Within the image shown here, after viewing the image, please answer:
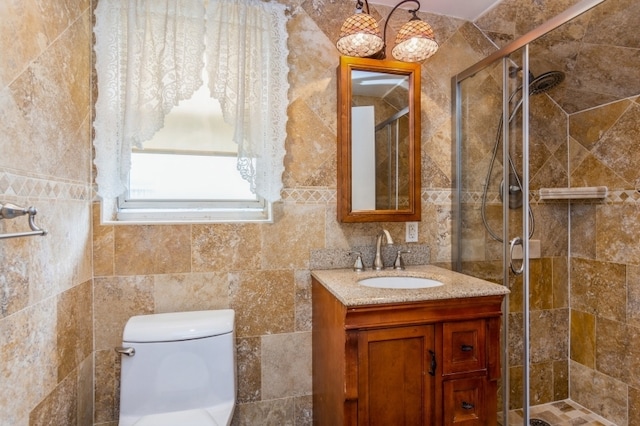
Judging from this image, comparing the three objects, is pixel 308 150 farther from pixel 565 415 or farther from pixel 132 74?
pixel 565 415

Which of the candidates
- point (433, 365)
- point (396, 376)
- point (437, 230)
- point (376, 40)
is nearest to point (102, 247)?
point (396, 376)

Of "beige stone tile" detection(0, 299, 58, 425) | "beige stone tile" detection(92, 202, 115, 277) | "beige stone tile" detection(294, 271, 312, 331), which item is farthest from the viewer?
"beige stone tile" detection(294, 271, 312, 331)

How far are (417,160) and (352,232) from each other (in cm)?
51

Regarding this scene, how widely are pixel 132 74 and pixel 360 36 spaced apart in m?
1.04

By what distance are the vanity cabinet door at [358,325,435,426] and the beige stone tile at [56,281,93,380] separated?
3.62ft

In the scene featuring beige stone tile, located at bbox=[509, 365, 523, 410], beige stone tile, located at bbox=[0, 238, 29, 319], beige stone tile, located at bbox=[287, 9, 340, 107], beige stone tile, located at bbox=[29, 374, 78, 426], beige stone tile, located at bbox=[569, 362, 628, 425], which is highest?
beige stone tile, located at bbox=[287, 9, 340, 107]

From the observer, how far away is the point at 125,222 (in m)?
1.48

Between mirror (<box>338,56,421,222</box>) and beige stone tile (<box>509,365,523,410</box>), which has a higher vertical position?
mirror (<box>338,56,421,222</box>)

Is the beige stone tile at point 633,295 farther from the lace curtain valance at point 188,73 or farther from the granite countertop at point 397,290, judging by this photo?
the lace curtain valance at point 188,73

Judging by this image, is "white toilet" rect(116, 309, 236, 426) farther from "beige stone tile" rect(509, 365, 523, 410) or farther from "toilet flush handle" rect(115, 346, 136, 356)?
"beige stone tile" rect(509, 365, 523, 410)

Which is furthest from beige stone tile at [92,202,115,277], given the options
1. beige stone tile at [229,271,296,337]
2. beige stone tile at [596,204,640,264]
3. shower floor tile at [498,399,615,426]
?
beige stone tile at [596,204,640,264]

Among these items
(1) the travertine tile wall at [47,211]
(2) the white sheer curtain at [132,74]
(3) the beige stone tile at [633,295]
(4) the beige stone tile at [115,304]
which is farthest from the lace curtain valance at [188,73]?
(3) the beige stone tile at [633,295]

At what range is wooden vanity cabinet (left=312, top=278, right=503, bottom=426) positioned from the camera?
1160mm

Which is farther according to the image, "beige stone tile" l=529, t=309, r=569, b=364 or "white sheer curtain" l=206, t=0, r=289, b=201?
"beige stone tile" l=529, t=309, r=569, b=364
